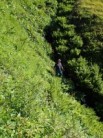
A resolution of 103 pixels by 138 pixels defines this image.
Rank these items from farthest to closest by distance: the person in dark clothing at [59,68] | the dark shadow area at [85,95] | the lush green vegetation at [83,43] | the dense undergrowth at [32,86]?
the person in dark clothing at [59,68], the lush green vegetation at [83,43], the dark shadow area at [85,95], the dense undergrowth at [32,86]

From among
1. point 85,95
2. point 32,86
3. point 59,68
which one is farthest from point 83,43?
point 32,86

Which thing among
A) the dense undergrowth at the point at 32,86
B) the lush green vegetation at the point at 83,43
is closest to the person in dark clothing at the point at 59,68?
the dense undergrowth at the point at 32,86

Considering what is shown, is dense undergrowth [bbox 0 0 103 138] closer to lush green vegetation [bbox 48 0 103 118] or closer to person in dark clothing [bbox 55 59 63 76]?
person in dark clothing [bbox 55 59 63 76]

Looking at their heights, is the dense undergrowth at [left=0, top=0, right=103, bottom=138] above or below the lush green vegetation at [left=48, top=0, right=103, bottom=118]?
above

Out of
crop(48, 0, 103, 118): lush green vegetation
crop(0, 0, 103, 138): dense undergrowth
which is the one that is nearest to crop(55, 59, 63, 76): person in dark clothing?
crop(0, 0, 103, 138): dense undergrowth

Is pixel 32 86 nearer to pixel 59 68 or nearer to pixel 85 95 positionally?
pixel 85 95

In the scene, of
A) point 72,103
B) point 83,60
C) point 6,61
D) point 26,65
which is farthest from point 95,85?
point 6,61

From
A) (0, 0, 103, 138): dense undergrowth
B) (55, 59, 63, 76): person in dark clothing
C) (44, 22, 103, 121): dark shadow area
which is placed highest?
(0, 0, 103, 138): dense undergrowth

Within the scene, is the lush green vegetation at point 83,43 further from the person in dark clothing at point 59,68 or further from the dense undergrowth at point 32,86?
the dense undergrowth at point 32,86
